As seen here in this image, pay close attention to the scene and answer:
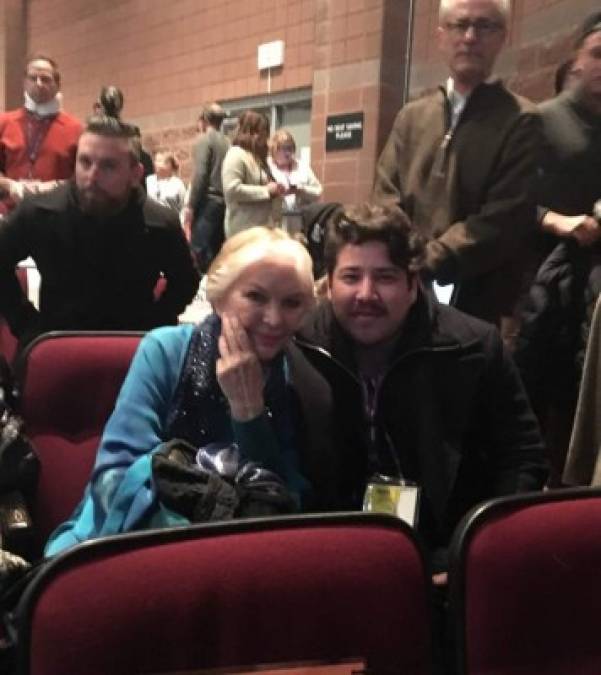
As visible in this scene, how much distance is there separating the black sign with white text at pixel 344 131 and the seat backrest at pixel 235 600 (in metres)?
3.61

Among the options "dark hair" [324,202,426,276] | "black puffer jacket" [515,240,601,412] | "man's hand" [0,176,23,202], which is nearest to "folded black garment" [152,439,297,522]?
"dark hair" [324,202,426,276]

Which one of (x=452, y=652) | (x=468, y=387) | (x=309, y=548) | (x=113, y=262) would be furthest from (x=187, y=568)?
(x=113, y=262)

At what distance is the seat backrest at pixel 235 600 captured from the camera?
965 mm

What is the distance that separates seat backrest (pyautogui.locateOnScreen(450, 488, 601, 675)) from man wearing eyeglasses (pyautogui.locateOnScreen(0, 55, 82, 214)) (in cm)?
235

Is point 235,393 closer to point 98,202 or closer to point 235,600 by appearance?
point 235,600

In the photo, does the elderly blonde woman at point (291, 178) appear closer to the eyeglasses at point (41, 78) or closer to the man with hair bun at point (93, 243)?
the eyeglasses at point (41, 78)

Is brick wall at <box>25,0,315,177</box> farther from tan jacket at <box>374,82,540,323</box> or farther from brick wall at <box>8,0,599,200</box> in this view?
tan jacket at <box>374,82,540,323</box>

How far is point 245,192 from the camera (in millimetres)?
4129

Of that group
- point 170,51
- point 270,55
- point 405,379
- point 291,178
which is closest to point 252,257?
point 405,379

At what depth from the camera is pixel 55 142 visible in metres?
3.07

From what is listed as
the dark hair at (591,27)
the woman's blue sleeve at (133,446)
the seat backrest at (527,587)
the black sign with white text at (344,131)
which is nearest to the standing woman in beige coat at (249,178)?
the black sign with white text at (344,131)

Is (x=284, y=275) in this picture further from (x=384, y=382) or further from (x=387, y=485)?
(x=387, y=485)

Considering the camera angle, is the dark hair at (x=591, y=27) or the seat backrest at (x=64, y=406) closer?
the seat backrest at (x=64, y=406)

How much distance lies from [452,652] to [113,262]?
149cm
